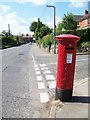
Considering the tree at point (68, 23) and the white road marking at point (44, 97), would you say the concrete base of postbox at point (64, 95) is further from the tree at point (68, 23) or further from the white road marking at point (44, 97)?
the tree at point (68, 23)

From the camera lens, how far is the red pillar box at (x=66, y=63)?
21.3 feet

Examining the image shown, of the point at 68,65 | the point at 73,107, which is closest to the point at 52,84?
the point at 68,65

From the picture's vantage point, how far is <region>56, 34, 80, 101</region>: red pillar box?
21.3 feet

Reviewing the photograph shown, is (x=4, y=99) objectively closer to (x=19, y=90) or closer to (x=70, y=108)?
(x=19, y=90)

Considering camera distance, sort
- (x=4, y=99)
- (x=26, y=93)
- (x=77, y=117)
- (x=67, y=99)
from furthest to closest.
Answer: (x=26, y=93)
(x=4, y=99)
(x=67, y=99)
(x=77, y=117)

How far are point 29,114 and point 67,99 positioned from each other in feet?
3.93

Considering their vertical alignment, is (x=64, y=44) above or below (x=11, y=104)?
above

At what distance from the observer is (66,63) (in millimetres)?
6539

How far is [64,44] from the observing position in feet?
21.4

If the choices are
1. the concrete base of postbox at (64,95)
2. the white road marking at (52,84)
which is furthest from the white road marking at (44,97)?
the white road marking at (52,84)

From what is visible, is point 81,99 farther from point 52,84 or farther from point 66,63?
point 52,84

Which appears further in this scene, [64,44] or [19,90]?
[19,90]

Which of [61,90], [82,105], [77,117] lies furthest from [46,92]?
[77,117]

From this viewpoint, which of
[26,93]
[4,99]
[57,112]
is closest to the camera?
[57,112]
